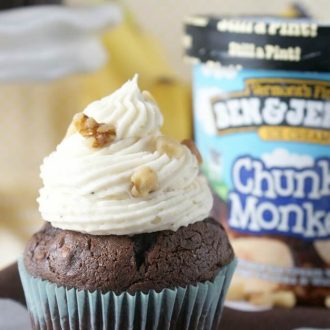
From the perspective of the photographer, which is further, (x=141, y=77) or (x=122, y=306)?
(x=141, y=77)

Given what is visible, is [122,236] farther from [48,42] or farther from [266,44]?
[48,42]

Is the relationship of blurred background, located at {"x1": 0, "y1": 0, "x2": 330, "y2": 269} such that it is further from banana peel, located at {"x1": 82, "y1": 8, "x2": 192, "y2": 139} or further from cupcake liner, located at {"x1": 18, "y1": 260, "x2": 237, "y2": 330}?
cupcake liner, located at {"x1": 18, "y1": 260, "x2": 237, "y2": 330}

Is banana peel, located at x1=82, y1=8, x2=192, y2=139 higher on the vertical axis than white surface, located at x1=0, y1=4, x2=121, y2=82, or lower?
lower

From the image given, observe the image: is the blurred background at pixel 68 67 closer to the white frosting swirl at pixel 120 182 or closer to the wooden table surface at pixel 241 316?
the wooden table surface at pixel 241 316

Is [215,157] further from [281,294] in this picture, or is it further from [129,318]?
[129,318]

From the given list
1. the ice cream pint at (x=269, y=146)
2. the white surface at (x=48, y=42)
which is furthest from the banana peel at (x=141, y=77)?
the ice cream pint at (x=269, y=146)

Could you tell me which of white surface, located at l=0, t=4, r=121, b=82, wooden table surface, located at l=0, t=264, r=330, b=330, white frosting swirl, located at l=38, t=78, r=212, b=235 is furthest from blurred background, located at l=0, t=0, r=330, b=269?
white frosting swirl, located at l=38, t=78, r=212, b=235

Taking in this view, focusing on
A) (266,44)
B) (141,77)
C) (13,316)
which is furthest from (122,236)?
(141,77)
